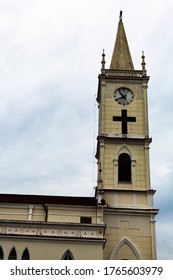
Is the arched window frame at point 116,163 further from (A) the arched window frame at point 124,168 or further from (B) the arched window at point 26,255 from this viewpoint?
(B) the arched window at point 26,255

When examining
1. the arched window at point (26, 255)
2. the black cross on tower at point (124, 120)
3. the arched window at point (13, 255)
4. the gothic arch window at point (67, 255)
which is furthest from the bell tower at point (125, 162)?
the arched window at point (13, 255)

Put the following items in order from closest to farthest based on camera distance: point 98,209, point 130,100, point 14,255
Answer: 1. point 14,255
2. point 98,209
3. point 130,100

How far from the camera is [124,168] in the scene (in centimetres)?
4469

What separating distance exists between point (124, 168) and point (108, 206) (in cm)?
455

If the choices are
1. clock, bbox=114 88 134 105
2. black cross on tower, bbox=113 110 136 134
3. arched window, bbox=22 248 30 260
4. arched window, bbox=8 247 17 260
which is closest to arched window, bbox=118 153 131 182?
black cross on tower, bbox=113 110 136 134

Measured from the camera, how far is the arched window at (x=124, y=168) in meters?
44.2

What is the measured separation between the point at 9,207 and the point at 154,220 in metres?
13.5

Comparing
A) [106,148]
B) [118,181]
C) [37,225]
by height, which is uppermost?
[106,148]

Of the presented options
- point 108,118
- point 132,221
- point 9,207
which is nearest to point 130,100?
point 108,118

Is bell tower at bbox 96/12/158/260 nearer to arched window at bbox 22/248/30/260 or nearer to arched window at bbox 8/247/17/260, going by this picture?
arched window at bbox 22/248/30/260

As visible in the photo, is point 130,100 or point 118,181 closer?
point 118,181

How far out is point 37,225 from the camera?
3566 cm

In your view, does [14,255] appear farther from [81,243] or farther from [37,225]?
[81,243]

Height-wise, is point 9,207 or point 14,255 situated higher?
point 9,207
